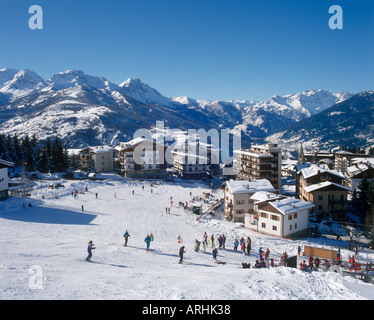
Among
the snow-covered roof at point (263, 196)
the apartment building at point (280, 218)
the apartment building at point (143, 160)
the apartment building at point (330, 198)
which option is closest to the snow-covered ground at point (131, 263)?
the apartment building at point (280, 218)

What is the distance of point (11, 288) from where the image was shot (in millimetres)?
11633

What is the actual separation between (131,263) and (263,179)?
3675cm

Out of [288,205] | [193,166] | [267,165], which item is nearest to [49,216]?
[288,205]

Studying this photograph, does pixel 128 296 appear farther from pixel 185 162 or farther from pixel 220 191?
pixel 185 162

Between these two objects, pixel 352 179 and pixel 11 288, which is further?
pixel 352 179

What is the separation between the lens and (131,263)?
1759cm

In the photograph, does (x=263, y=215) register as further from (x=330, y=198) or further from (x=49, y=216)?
(x=49, y=216)

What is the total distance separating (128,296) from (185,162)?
3178 inches

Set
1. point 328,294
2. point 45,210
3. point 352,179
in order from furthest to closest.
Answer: point 352,179, point 45,210, point 328,294

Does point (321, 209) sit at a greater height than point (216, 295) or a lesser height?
lesser

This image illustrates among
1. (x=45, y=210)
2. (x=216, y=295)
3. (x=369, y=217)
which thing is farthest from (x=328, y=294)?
(x=369, y=217)
